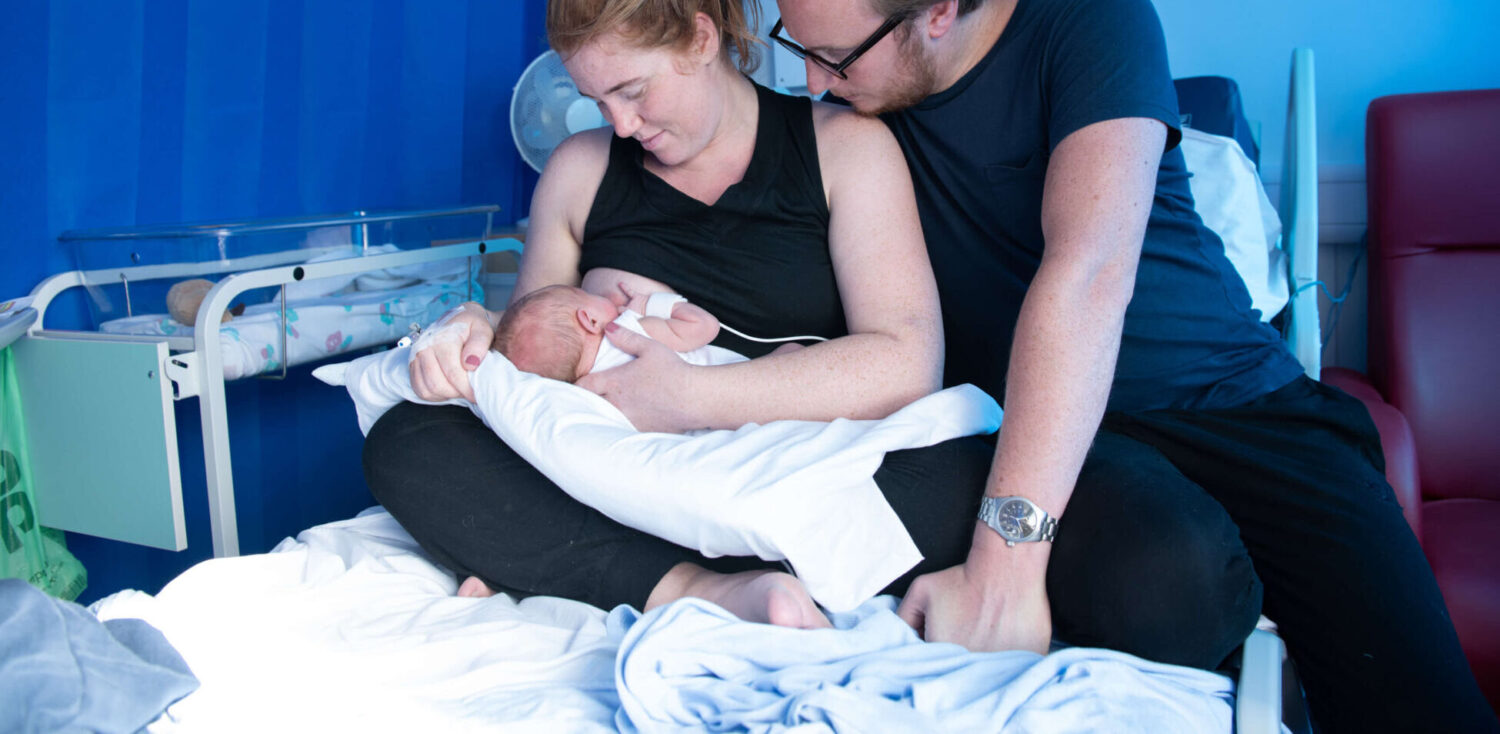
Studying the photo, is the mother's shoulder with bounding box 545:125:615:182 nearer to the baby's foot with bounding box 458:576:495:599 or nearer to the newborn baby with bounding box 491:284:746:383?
the newborn baby with bounding box 491:284:746:383

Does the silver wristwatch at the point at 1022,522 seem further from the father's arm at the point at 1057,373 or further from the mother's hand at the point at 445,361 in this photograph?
the mother's hand at the point at 445,361

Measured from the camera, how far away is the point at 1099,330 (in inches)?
45.6

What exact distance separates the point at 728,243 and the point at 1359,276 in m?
1.96

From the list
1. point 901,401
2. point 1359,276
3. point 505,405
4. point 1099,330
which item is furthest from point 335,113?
point 1359,276

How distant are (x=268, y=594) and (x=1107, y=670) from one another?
39.6 inches

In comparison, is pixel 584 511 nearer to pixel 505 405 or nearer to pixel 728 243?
pixel 505 405

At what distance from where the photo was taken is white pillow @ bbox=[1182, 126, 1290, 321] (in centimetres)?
182

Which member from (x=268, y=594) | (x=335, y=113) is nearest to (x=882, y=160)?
(x=268, y=594)

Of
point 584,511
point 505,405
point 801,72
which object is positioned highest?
point 801,72

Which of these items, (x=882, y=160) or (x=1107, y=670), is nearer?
(x=1107, y=670)

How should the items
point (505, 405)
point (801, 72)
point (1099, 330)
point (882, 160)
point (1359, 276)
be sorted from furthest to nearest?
point (801, 72) → point (1359, 276) → point (882, 160) → point (505, 405) → point (1099, 330)

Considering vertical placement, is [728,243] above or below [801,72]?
below

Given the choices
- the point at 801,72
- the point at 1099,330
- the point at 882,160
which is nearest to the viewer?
the point at 1099,330

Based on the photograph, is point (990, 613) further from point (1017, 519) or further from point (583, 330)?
point (583, 330)
